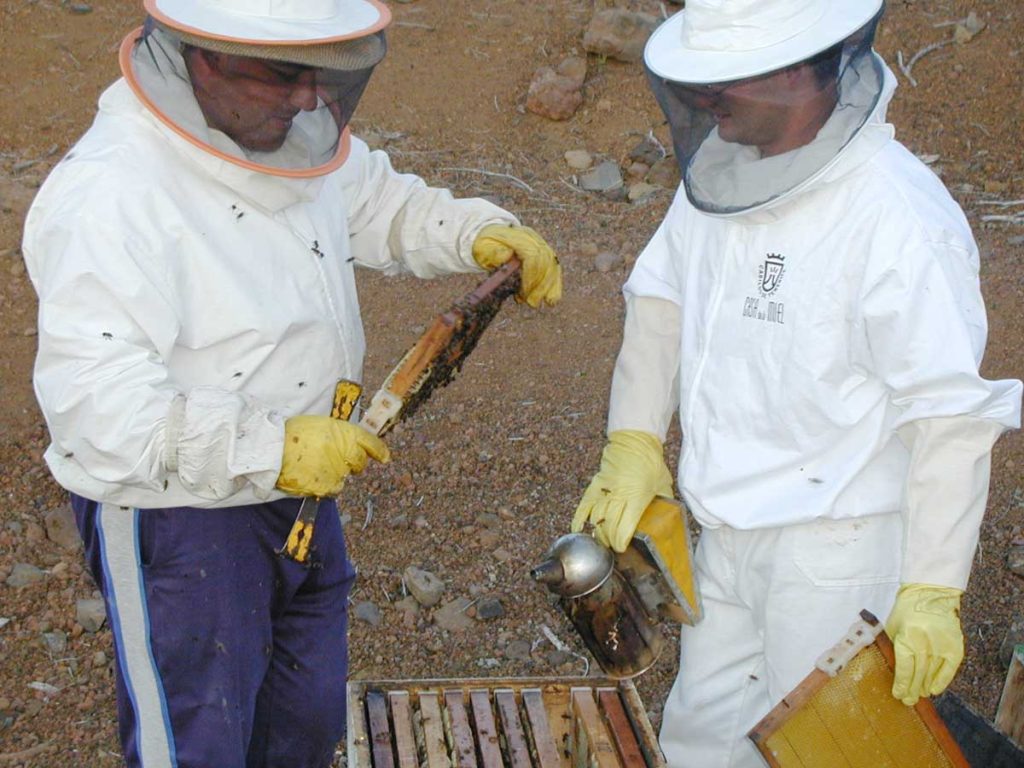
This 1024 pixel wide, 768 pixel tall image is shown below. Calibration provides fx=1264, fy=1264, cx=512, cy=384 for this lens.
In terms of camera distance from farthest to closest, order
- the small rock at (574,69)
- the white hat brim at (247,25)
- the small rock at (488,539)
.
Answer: the small rock at (574,69) < the small rock at (488,539) < the white hat brim at (247,25)

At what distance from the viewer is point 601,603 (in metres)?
2.79

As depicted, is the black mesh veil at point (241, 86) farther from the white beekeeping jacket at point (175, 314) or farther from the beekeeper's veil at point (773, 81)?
the beekeeper's veil at point (773, 81)

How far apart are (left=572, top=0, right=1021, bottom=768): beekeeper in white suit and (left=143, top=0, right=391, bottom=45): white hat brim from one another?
0.65 meters

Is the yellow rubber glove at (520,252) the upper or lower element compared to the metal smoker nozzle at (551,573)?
upper

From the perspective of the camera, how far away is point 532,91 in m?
6.86

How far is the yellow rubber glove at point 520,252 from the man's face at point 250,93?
68 cm

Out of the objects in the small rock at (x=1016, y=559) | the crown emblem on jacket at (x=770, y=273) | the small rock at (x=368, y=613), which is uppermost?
the crown emblem on jacket at (x=770, y=273)

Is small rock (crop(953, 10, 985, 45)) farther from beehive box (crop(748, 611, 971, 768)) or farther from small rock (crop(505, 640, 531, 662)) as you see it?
beehive box (crop(748, 611, 971, 768))

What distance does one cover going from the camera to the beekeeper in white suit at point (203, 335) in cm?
240

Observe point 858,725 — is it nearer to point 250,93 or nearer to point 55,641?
point 250,93

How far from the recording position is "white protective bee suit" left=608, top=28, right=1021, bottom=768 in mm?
2361

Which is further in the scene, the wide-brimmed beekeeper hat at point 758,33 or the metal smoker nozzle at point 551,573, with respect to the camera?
the metal smoker nozzle at point 551,573

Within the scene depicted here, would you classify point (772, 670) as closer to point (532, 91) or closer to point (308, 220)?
point (308, 220)

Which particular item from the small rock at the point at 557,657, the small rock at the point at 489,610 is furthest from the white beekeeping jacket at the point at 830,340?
the small rock at the point at 489,610
